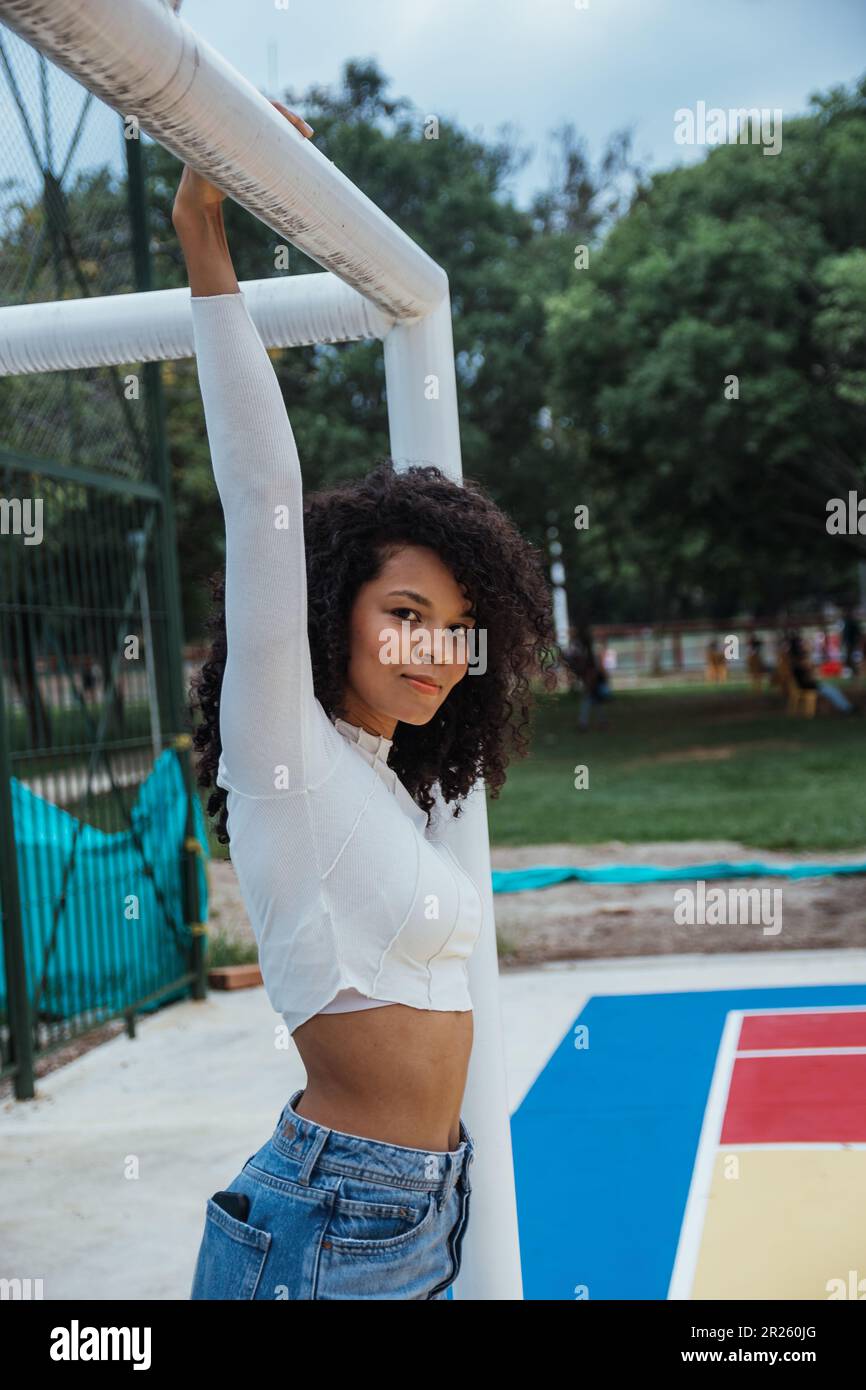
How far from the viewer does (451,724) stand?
2033 mm

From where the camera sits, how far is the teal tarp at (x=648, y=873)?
970 cm

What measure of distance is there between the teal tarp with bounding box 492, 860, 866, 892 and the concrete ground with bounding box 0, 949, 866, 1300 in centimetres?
216

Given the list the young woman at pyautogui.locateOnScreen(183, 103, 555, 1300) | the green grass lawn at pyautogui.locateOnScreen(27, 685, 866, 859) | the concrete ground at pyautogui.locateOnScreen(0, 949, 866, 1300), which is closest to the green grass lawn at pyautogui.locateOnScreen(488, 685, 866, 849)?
the green grass lawn at pyautogui.locateOnScreen(27, 685, 866, 859)

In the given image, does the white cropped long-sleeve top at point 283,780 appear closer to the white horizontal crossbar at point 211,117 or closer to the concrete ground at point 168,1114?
the white horizontal crossbar at point 211,117

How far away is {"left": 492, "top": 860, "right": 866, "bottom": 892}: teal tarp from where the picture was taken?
9.70 m

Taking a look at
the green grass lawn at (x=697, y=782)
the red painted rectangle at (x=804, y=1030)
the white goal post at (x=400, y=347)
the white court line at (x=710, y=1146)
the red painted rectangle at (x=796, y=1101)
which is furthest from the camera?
the green grass lawn at (x=697, y=782)

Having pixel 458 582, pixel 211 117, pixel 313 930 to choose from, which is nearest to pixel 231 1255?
pixel 313 930

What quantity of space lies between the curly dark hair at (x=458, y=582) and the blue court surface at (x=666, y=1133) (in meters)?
2.05

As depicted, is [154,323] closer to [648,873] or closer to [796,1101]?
[796,1101]

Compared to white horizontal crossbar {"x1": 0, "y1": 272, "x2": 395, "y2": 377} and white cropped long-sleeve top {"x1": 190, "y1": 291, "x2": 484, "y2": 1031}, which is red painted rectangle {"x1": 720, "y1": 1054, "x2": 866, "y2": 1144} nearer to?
white horizontal crossbar {"x1": 0, "y1": 272, "x2": 395, "y2": 377}

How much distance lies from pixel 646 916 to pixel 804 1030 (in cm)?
315

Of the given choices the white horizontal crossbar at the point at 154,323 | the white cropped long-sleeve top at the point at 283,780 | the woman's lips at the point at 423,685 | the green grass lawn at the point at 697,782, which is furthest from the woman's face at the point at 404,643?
the green grass lawn at the point at 697,782
